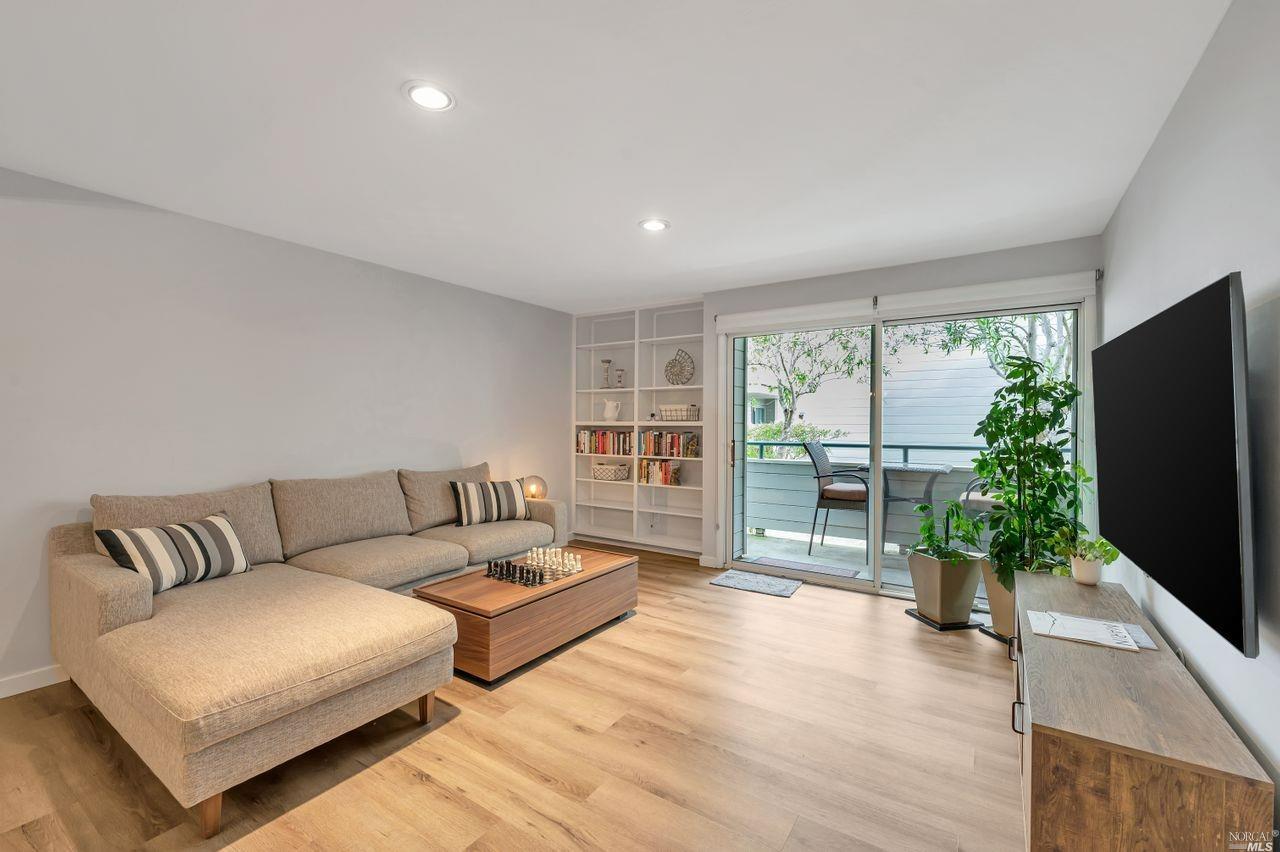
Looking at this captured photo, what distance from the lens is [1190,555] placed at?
144 cm

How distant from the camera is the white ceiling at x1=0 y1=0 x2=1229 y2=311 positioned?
1578 mm

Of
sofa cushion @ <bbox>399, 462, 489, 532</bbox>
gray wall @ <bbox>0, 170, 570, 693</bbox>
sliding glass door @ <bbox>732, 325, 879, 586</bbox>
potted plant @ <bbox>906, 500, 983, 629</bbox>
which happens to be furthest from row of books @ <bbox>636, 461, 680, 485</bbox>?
potted plant @ <bbox>906, 500, 983, 629</bbox>

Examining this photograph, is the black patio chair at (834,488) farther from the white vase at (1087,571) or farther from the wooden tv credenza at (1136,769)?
the wooden tv credenza at (1136,769)

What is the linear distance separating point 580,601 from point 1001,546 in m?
2.43

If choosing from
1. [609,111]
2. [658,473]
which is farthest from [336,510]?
[609,111]

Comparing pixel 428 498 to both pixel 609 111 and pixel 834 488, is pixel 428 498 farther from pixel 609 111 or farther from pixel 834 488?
pixel 834 488

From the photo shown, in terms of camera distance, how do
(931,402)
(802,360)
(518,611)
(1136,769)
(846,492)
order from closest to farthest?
(1136,769), (518,611), (931,402), (846,492), (802,360)

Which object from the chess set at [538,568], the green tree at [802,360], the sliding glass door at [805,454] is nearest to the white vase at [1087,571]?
the sliding glass door at [805,454]

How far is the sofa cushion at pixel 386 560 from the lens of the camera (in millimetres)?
3053

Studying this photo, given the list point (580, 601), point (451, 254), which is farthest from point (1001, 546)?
point (451, 254)

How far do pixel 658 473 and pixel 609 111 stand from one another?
12.1 ft

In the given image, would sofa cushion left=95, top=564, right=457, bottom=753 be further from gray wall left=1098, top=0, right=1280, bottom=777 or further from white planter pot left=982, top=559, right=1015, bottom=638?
white planter pot left=982, top=559, right=1015, bottom=638

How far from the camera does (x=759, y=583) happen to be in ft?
14.3

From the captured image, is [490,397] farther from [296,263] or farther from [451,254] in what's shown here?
[296,263]
